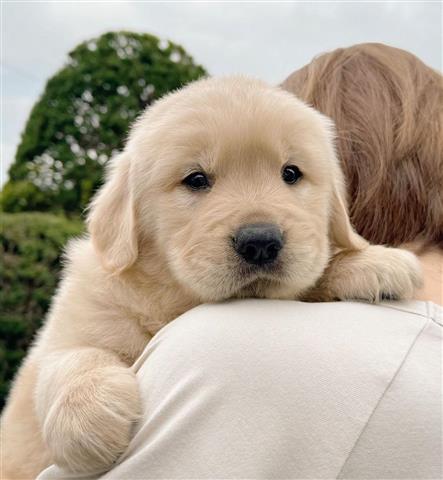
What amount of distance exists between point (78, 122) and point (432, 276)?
7882mm

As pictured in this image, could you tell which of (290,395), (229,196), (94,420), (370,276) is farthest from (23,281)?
(290,395)

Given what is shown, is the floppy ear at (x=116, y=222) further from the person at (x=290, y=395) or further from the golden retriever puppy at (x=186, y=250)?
the person at (x=290, y=395)

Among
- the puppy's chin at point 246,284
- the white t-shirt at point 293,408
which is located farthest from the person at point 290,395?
the puppy's chin at point 246,284

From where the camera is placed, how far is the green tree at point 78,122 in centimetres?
988

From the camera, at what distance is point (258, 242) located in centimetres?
259

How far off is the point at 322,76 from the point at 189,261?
129 cm

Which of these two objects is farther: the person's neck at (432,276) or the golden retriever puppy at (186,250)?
the person's neck at (432,276)

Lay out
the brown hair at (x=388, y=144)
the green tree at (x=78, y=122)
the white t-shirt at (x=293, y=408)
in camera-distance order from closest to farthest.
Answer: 1. the white t-shirt at (x=293, y=408)
2. the brown hair at (x=388, y=144)
3. the green tree at (x=78, y=122)

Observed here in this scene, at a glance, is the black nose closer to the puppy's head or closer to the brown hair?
the puppy's head

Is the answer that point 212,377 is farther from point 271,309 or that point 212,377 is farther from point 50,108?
point 50,108

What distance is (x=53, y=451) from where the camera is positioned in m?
2.47

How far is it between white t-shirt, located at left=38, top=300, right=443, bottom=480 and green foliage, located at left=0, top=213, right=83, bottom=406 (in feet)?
18.7

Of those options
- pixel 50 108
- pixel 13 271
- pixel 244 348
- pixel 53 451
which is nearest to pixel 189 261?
pixel 244 348

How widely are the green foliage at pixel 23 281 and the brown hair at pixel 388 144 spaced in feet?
16.2
